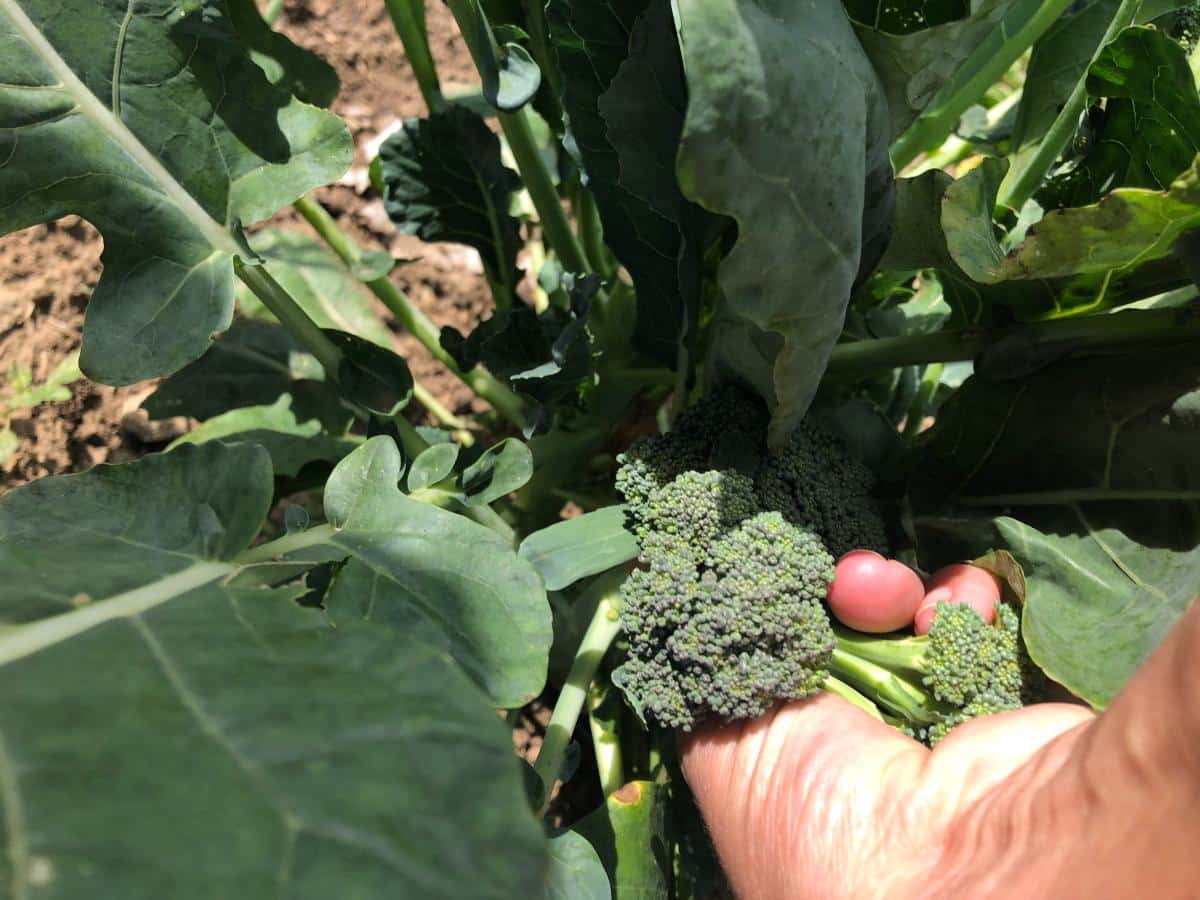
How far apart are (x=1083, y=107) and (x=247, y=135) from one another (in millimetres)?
1129

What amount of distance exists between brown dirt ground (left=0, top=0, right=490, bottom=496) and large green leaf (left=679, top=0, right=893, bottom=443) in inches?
46.0

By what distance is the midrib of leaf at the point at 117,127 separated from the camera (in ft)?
3.09

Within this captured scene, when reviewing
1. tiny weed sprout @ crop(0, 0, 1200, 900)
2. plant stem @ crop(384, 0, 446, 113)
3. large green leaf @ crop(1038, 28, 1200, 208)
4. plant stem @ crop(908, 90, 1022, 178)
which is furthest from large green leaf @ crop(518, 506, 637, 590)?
plant stem @ crop(908, 90, 1022, 178)

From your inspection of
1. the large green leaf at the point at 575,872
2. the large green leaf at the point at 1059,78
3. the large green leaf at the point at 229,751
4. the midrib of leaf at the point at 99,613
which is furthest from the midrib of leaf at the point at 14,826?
the large green leaf at the point at 1059,78

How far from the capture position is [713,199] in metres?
0.67

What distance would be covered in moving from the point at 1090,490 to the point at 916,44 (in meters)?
0.66

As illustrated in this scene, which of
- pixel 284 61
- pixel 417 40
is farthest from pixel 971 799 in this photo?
pixel 284 61

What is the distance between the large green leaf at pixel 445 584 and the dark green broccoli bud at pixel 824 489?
0.37 metres

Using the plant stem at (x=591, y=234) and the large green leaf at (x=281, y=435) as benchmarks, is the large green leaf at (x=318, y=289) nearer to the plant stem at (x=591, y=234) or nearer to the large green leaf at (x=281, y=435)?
the large green leaf at (x=281, y=435)

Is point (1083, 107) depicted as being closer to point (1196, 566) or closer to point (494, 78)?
point (1196, 566)

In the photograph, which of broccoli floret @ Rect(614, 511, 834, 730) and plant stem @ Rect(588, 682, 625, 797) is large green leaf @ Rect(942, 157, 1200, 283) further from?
plant stem @ Rect(588, 682, 625, 797)

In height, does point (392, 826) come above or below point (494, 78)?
below

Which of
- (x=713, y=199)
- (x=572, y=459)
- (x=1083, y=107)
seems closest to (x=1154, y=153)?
(x=1083, y=107)

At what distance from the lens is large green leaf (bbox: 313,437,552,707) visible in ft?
2.79
